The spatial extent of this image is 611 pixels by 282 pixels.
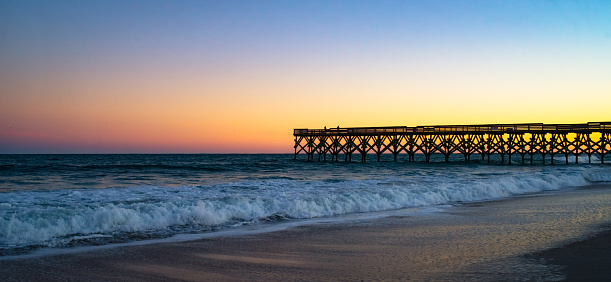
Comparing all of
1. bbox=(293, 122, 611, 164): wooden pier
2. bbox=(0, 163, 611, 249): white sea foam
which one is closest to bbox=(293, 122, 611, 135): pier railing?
bbox=(293, 122, 611, 164): wooden pier

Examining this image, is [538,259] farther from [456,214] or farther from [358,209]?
[358,209]

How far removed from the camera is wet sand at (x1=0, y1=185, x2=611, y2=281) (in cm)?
530

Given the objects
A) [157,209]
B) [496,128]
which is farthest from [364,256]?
[496,128]

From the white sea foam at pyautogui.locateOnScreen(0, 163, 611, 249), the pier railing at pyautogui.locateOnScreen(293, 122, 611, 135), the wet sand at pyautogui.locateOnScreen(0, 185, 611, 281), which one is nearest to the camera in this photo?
the wet sand at pyautogui.locateOnScreen(0, 185, 611, 281)

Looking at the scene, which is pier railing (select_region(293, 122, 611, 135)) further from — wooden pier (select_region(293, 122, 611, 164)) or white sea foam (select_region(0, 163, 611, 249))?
white sea foam (select_region(0, 163, 611, 249))

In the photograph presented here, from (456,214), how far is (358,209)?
241cm

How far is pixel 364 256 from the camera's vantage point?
631cm

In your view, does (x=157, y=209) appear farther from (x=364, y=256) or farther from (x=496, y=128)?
(x=496, y=128)

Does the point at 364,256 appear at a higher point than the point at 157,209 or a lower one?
lower

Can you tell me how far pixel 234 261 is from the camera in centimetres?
608

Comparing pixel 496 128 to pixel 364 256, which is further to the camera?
pixel 496 128

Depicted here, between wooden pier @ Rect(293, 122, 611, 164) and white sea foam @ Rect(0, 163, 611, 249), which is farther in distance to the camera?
wooden pier @ Rect(293, 122, 611, 164)

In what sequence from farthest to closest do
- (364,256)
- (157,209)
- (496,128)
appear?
(496,128) < (157,209) < (364,256)

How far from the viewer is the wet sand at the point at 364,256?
5301 mm
